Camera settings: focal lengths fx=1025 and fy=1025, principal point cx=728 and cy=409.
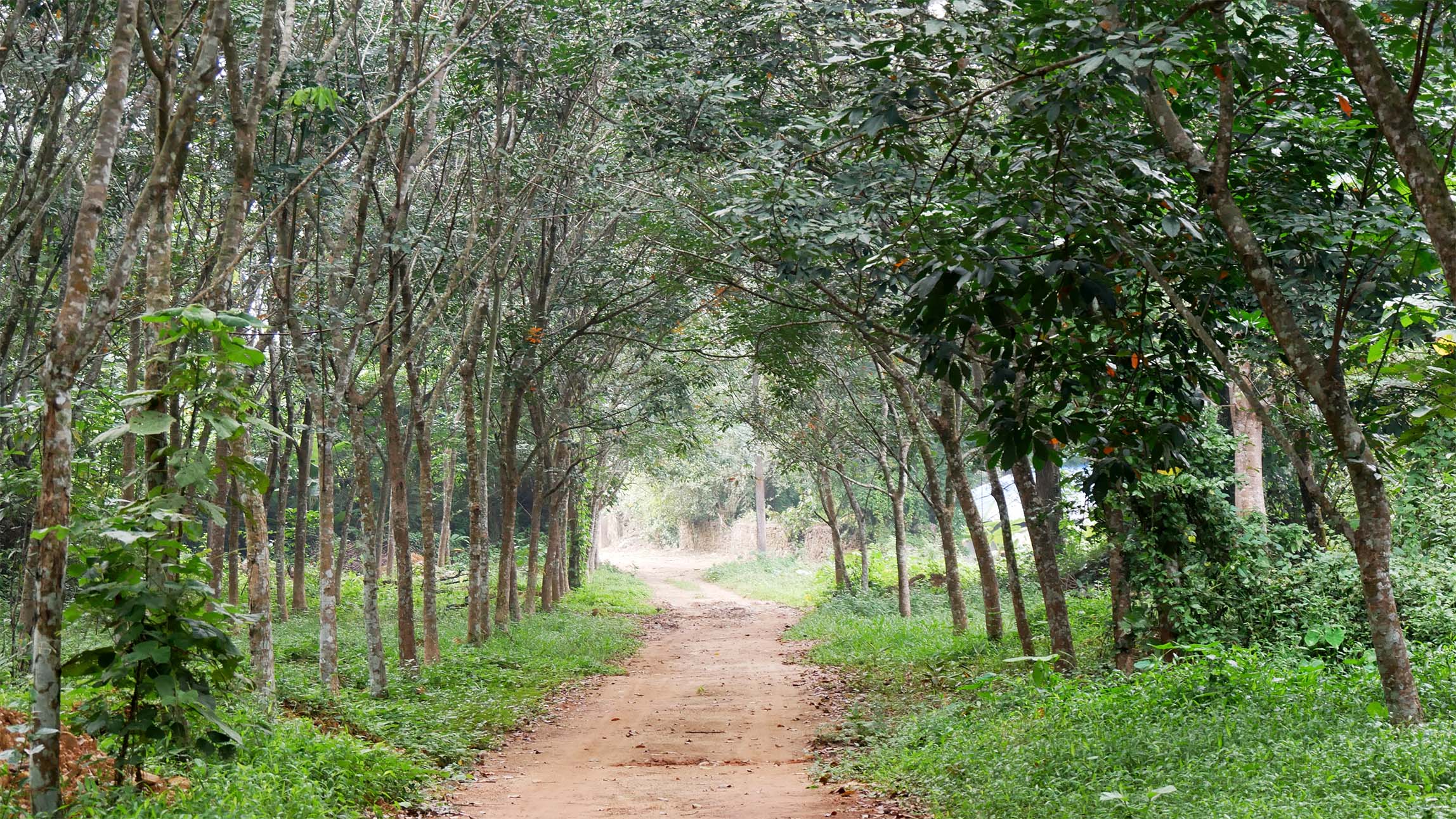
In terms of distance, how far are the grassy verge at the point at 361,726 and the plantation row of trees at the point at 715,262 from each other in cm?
37

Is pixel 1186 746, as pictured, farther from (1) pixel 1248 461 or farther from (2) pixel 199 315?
(1) pixel 1248 461

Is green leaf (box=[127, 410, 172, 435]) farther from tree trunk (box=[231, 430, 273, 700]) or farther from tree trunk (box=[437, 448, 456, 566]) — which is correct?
tree trunk (box=[437, 448, 456, 566])

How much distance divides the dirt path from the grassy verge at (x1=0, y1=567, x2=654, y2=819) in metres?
0.50

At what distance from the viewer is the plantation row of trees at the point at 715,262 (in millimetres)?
4945

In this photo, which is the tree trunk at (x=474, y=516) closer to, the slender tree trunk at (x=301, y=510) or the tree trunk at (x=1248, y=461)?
the slender tree trunk at (x=301, y=510)

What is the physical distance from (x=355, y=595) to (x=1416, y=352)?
24.8 metres

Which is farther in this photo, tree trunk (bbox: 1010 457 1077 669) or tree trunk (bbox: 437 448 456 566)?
tree trunk (bbox: 437 448 456 566)

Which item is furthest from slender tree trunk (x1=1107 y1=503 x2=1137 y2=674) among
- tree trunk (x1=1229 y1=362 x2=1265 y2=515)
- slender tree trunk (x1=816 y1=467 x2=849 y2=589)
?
slender tree trunk (x1=816 y1=467 x2=849 y2=589)

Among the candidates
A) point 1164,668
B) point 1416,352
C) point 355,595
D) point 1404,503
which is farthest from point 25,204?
point 355,595

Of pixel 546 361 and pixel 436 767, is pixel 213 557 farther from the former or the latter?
pixel 436 767

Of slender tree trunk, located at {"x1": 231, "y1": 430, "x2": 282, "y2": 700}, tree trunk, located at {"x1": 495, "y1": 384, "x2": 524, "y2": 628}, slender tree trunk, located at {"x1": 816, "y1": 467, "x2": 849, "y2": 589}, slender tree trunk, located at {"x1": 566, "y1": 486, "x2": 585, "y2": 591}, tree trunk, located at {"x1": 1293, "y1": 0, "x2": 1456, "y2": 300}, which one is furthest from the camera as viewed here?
slender tree trunk, located at {"x1": 566, "y1": 486, "x2": 585, "y2": 591}

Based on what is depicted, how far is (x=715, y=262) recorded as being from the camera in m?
11.2

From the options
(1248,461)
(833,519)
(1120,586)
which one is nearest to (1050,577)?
(1120,586)

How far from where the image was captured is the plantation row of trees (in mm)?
4945
